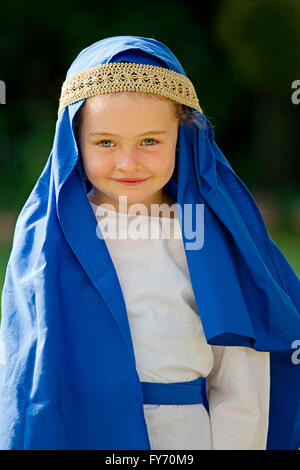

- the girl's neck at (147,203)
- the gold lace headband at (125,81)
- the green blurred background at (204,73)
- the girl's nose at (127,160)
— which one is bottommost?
the girl's neck at (147,203)

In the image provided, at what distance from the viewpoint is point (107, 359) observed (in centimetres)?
176

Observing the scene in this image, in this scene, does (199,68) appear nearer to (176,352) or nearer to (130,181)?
(130,181)

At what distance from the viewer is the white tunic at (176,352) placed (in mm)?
1850

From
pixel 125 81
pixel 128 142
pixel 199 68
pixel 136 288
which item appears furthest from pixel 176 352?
pixel 199 68

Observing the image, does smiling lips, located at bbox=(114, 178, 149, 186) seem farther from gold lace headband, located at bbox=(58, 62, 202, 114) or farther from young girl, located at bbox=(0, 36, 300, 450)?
gold lace headband, located at bbox=(58, 62, 202, 114)

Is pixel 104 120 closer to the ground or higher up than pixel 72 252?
higher up

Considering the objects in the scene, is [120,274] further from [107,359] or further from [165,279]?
[107,359]

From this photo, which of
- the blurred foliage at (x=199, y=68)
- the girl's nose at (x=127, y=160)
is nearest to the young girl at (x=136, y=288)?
the girl's nose at (x=127, y=160)

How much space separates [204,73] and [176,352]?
808cm

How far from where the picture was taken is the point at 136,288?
188 centimetres

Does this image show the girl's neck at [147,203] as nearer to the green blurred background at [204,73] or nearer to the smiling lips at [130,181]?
the smiling lips at [130,181]
